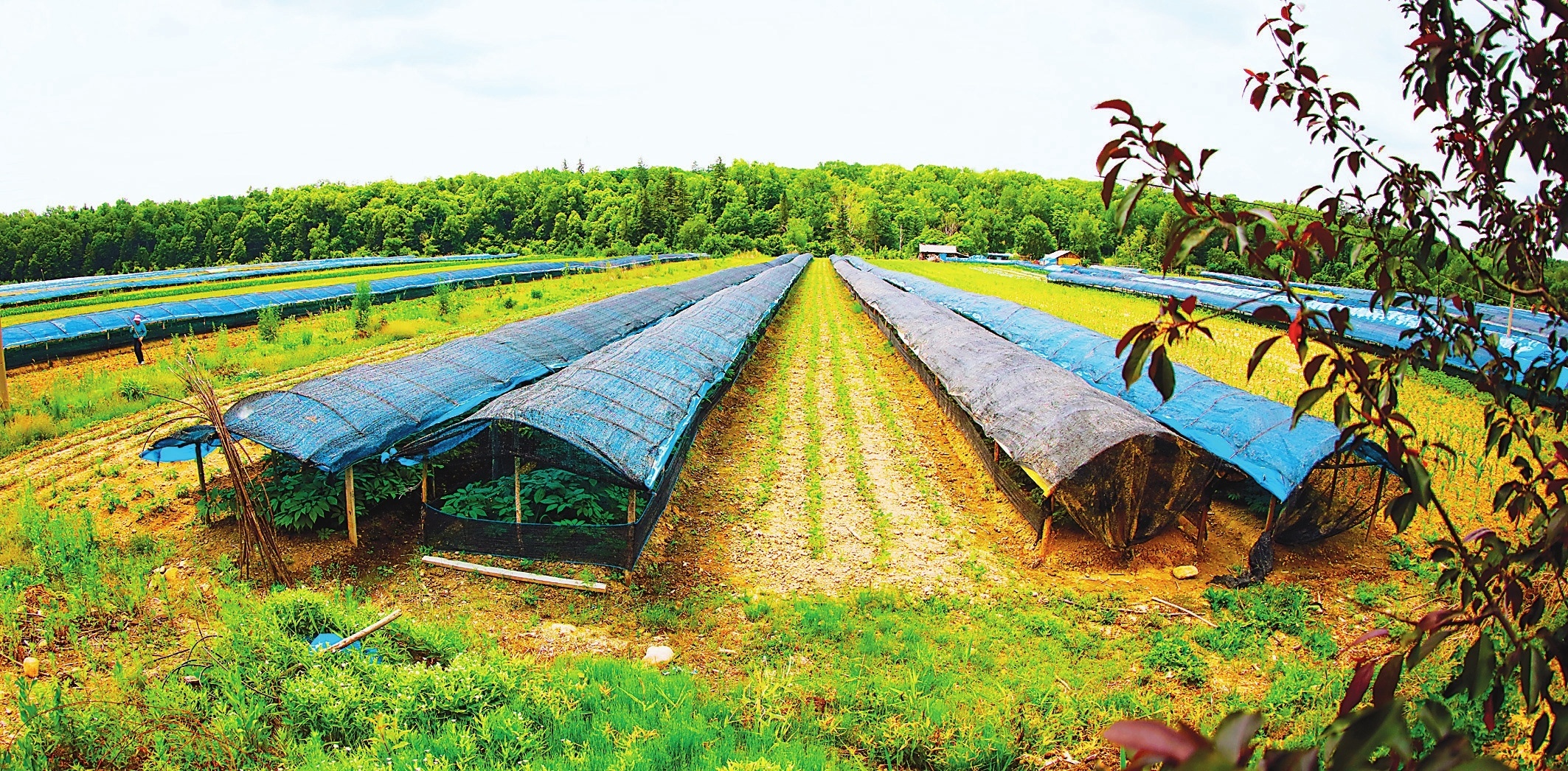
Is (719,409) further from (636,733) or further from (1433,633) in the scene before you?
(1433,633)

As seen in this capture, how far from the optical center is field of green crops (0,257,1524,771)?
4.71 m

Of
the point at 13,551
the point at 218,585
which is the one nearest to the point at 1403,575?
the point at 218,585

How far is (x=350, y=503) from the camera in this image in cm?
823

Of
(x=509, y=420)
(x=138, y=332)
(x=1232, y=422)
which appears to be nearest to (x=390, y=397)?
(x=509, y=420)

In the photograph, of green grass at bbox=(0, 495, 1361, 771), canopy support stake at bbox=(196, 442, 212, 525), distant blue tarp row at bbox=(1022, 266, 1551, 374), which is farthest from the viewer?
distant blue tarp row at bbox=(1022, 266, 1551, 374)

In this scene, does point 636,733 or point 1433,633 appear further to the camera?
point 636,733

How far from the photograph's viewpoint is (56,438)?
11.9 meters

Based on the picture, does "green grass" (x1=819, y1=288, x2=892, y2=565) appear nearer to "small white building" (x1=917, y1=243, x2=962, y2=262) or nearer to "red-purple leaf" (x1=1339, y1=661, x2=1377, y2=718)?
"red-purple leaf" (x1=1339, y1=661, x2=1377, y2=718)

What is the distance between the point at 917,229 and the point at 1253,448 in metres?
117

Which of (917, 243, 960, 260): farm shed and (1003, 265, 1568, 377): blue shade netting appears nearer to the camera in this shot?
(1003, 265, 1568, 377): blue shade netting

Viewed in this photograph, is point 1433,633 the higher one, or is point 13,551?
point 1433,633

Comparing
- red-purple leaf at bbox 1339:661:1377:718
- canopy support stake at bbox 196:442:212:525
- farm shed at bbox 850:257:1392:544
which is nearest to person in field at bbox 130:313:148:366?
canopy support stake at bbox 196:442:212:525

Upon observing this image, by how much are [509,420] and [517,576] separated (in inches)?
62.3

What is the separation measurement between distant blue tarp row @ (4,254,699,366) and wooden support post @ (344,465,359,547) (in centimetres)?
1458
